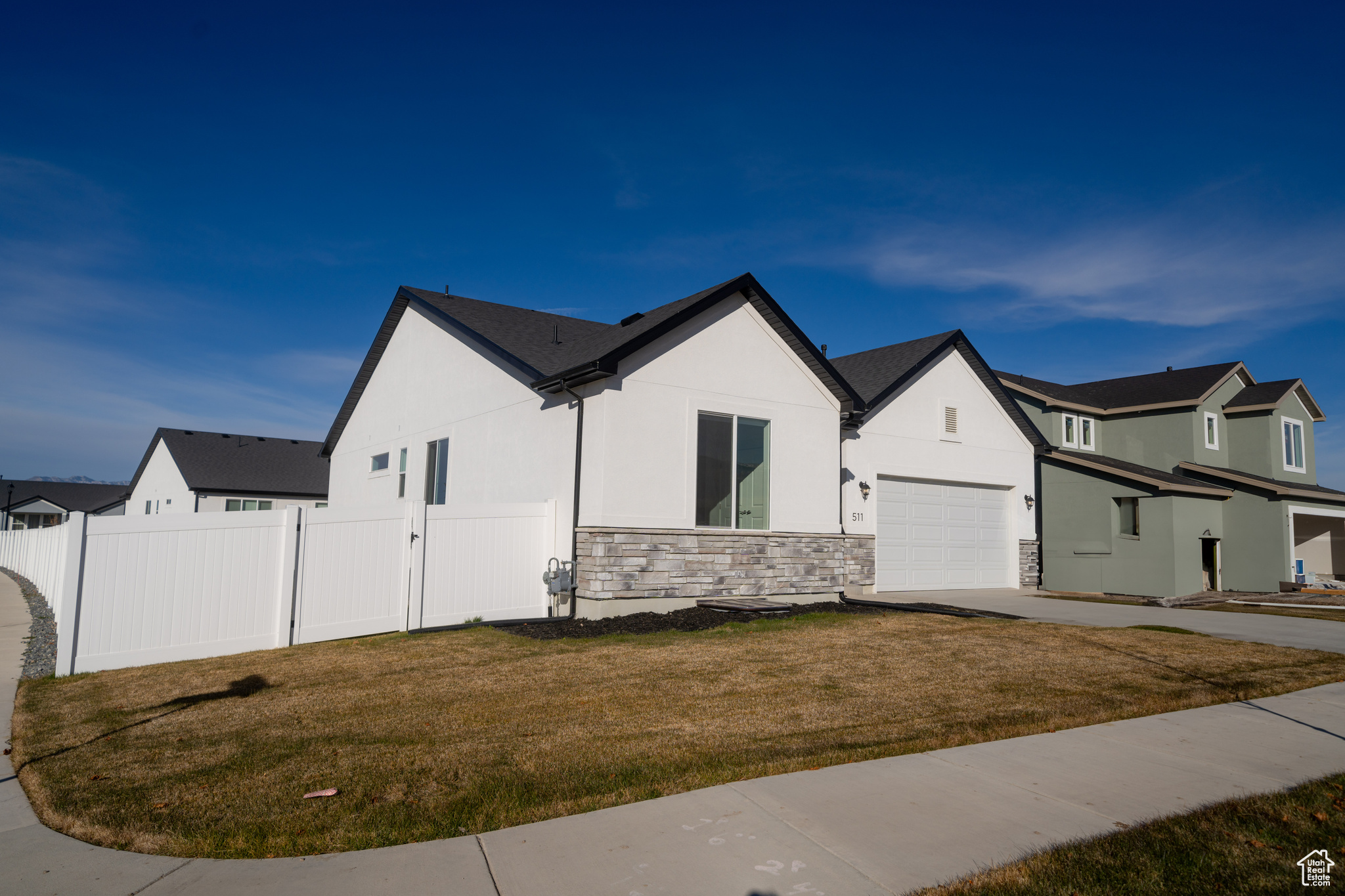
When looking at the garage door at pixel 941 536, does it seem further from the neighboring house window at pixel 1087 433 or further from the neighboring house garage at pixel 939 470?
the neighboring house window at pixel 1087 433

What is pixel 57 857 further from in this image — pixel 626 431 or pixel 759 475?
pixel 759 475

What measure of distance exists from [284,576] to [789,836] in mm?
8252

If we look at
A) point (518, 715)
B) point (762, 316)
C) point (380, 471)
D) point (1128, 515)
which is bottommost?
point (518, 715)

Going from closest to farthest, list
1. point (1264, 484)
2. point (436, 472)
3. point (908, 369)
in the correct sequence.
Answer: point (436, 472)
point (908, 369)
point (1264, 484)

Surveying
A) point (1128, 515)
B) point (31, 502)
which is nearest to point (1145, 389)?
point (1128, 515)

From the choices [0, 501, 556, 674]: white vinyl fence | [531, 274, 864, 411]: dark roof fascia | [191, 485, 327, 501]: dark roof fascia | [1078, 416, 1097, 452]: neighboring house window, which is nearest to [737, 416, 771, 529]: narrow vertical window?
[531, 274, 864, 411]: dark roof fascia

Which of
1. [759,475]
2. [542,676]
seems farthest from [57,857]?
[759,475]

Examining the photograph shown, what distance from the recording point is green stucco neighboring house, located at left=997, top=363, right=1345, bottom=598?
19141 mm

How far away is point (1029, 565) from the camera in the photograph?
64.3 feet

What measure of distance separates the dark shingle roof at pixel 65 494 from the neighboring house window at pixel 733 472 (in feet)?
177

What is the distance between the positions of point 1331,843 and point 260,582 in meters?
10.3

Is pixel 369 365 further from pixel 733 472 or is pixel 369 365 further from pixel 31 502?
pixel 31 502

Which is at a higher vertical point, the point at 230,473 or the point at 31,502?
the point at 230,473

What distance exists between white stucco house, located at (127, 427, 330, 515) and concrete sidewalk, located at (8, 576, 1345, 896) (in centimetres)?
2983
